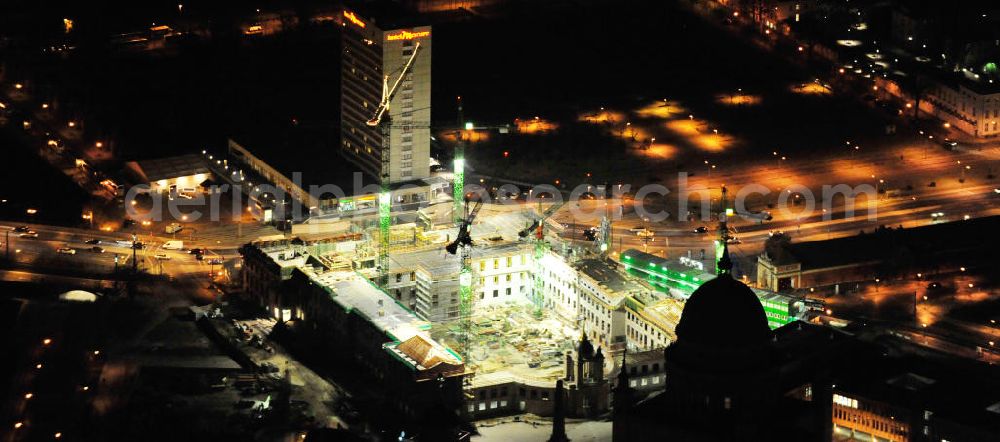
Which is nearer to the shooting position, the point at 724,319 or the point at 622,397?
the point at 724,319

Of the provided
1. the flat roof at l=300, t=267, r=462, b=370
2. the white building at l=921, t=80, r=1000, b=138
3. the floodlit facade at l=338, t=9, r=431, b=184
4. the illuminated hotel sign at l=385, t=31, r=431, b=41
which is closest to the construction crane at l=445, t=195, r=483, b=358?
the flat roof at l=300, t=267, r=462, b=370

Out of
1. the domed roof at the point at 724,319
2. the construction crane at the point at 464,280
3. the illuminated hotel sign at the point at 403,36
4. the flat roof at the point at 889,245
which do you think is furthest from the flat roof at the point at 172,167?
the domed roof at the point at 724,319

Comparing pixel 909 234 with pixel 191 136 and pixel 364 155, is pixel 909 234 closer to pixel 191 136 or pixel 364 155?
pixel 364 155

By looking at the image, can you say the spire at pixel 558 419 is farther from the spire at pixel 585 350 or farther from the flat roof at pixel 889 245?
the flat roof at pixel 889 245

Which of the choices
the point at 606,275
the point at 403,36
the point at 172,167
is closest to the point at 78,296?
the point at 172,167

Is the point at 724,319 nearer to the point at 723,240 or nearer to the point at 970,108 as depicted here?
the point at 723,240

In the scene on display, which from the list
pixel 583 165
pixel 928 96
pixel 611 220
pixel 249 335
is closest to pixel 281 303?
pixel 249 335
